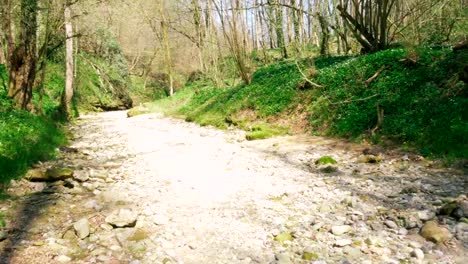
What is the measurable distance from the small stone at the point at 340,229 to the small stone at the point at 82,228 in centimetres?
292

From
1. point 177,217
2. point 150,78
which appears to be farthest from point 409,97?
point 150,78

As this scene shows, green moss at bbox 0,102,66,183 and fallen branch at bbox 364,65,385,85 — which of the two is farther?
fallen branch at bbox 364,65,385,85

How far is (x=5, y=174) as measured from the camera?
579 cm

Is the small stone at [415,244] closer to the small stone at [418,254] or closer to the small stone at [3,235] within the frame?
the small stone at [418,254]

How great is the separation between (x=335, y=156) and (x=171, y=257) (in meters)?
4.84

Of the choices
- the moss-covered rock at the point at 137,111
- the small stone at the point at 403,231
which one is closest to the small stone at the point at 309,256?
the small stone at the point at 403,231

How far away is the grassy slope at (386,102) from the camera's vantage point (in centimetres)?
720

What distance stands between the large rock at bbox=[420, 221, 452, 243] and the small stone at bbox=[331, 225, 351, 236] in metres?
0.79

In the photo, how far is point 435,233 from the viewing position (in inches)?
152

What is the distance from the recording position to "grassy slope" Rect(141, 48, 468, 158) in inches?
283

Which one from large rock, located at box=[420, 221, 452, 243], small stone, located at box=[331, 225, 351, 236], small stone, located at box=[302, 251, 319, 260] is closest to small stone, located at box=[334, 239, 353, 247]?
small stone, located at box=[331, 225, 351, 236]

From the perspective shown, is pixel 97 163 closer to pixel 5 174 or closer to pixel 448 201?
pixel 5 174

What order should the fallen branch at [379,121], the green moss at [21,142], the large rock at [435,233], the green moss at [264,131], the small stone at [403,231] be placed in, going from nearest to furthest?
the large rock at [435,233] < the small stone at [403,231] < the green moss at [21,142] < the fallen branch at [379,121] < the green moss at [264,131]

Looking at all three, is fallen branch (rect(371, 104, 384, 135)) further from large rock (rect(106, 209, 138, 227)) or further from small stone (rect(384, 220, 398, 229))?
large rock (rect(106, 209, 138, 227))
